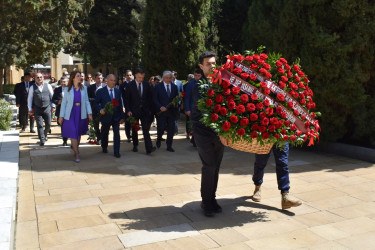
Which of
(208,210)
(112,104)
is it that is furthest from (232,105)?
(112,104)

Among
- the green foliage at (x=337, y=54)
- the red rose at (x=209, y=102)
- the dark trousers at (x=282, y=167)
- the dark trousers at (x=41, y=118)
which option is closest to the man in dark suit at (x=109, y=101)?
the dark trousers at (x=41, y=118)

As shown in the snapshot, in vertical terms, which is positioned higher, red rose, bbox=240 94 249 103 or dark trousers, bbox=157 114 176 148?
red rose, bbox=240 94 249 103

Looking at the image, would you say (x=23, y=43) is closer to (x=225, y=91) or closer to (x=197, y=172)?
(x=197, y=172)

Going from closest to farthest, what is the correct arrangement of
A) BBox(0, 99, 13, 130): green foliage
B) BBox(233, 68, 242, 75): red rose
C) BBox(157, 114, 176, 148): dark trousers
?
BBox(233, 68, 242, 75): red rose, BBox(157, 114, 176, 148): dark trousers, BBox(0, 99, 13, 130): green foliage

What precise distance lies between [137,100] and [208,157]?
4423mm

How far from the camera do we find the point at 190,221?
4547mm

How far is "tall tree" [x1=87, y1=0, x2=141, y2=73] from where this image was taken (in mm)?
33500

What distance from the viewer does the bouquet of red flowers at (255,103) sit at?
4.03 meters

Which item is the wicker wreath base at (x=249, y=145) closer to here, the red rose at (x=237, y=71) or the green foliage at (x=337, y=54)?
the red rose at (x=237, y=71)

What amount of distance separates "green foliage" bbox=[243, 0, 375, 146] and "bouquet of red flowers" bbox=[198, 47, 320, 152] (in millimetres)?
3776

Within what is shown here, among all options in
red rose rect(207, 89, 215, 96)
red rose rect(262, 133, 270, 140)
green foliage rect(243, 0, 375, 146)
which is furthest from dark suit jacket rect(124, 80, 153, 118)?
red rose rect(262, 133, 270, 140)

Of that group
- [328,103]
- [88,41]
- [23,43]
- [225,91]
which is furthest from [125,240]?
[88,41]

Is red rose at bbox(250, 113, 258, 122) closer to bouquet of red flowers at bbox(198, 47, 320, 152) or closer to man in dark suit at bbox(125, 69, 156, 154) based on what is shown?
bouquet of red flowers at bbox(198, 47, 320, 152)

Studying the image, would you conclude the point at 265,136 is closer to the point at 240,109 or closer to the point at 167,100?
the point at 240,109
